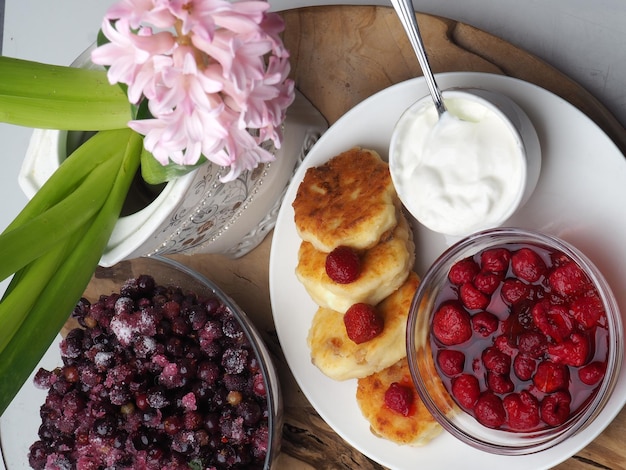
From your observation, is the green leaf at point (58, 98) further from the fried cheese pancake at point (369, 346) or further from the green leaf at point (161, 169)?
the fried cheese pancake at point (369, 346)

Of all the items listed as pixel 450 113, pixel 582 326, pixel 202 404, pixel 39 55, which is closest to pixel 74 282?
pixel 202 404

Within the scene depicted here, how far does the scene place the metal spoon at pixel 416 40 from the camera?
4.39ft

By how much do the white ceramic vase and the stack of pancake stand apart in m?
0.10

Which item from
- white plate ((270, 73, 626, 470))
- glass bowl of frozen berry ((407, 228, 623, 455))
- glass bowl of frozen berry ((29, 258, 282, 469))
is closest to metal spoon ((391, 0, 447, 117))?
white plate ((270, 73, 626, 470))

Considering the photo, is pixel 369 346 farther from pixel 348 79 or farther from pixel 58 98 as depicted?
pixel 58 98

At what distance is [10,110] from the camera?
→ 1.31 metres

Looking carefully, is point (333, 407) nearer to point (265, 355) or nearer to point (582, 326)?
point (265, 355)

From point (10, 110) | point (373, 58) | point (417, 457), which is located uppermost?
point (10, 110)

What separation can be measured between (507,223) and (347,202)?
31 cm

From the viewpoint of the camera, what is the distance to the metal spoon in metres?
1.34

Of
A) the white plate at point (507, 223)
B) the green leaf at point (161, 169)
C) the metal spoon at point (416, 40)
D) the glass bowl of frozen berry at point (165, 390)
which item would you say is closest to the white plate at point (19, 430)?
the glass bowl of frozen berry at point (165, 390)

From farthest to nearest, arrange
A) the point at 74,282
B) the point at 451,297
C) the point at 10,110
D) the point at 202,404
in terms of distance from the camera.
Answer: the point at 202,404 → the point at 451,297 → the point at 74,282 → the point at 10,110

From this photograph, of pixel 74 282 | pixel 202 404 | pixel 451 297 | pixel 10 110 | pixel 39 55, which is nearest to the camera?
pixel 10 110

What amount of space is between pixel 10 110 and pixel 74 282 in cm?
32
